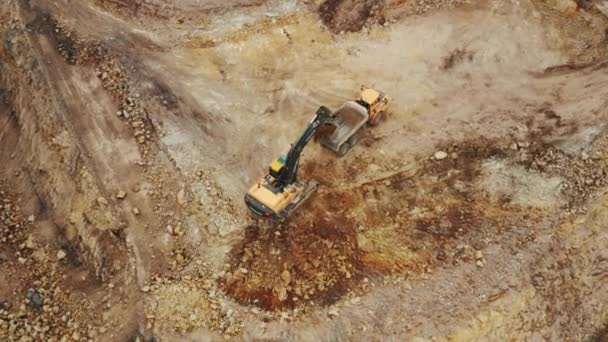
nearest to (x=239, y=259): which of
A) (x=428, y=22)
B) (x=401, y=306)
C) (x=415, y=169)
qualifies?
(x=401, y=306)

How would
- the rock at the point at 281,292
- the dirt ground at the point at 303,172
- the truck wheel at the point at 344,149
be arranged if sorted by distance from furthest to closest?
the truck wheel at the point at 344,149, the rock at the point at 281,292, the dirt ground at the point at 303,172

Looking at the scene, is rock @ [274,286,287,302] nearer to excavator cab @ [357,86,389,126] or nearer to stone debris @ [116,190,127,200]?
stone debris @ [116,190,127,200]

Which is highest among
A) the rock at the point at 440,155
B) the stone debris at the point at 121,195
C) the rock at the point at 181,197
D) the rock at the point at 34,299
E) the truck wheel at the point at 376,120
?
the truck wheel at the point at 376,120

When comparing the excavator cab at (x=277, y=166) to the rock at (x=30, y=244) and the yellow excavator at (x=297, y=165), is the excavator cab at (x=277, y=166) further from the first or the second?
the rock at (x=30, y=244)

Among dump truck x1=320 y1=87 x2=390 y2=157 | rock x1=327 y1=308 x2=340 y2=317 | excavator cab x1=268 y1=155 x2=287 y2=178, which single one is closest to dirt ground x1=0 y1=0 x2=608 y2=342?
rock x1=327 y1=308 x2=340 y2=317

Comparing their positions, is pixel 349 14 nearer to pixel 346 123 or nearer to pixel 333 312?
pixel 346 123

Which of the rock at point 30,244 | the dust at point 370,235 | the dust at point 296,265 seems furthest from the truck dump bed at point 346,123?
the rock at point 30,244

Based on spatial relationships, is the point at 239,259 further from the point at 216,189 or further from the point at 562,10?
the point at 562,10
